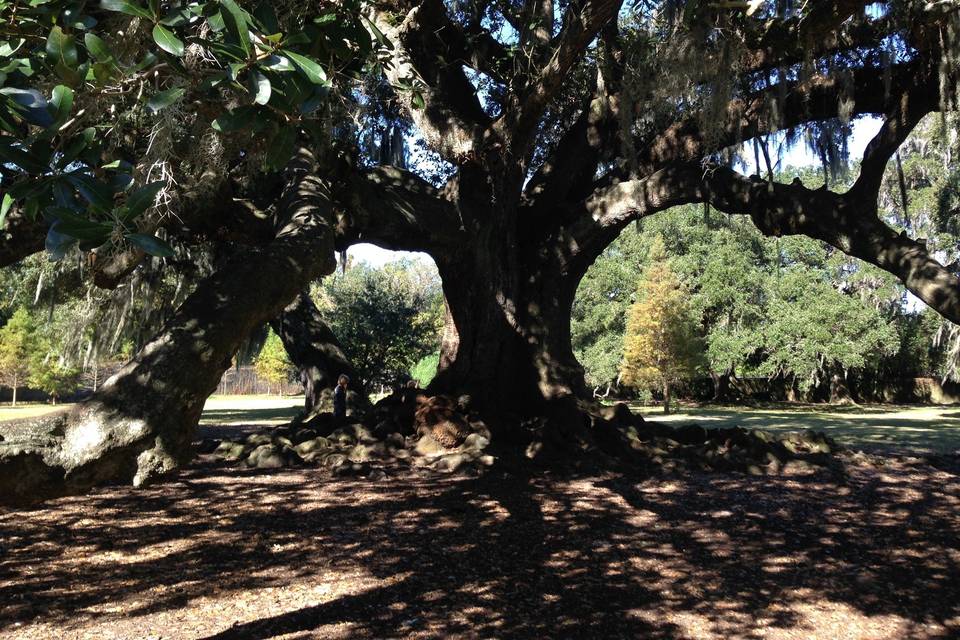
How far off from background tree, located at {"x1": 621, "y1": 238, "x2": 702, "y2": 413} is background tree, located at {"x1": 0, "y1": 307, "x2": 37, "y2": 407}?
78.7ft

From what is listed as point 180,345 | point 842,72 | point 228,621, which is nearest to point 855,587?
point 228,621

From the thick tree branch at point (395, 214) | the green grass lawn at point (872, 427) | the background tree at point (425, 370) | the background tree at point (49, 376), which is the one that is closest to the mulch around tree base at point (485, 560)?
the thick tree branch at point (395, 214)

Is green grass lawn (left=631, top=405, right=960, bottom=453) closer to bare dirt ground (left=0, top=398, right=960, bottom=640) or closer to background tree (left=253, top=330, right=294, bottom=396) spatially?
bare dirt ground (left=0, top=398, right=960, bottom=640)

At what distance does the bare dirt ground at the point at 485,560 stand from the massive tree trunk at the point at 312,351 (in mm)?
5138

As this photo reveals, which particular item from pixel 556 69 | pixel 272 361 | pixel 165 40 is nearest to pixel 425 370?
pixel 272 361

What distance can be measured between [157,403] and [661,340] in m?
20.1

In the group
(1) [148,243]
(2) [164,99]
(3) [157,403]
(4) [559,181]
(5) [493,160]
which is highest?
(4) [559,181]

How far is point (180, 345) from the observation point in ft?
9.06

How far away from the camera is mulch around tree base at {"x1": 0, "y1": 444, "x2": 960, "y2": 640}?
12.5ft

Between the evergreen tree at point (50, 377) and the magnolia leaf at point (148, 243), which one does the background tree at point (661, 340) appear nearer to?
the magnolia leaf at point (148, 243)

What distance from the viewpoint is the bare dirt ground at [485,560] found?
12.5 ft

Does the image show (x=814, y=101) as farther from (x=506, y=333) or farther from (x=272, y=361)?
(x=272, y=361)

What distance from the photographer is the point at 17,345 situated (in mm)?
29766

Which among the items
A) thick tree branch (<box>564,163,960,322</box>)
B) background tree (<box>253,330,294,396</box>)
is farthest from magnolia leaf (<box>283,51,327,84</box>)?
background tree (<box>253,330,294,396</box>)
